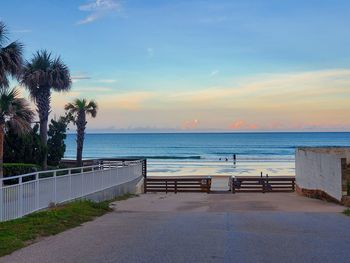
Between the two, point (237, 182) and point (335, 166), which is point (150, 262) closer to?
point (335, 166)

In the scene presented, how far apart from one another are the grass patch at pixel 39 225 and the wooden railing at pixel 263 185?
24316mm

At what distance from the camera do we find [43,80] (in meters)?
37.0

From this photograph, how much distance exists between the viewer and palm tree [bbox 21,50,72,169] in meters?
36.8

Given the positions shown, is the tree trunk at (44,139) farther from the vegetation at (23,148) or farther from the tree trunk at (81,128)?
the tree trunk at (81,128)

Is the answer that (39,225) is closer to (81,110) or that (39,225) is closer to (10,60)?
(10,60)

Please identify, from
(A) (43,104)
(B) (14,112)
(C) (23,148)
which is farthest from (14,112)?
(A) (43,104)

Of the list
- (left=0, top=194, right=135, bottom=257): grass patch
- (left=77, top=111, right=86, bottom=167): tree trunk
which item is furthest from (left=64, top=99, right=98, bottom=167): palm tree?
(left=0, top=194, right=135, bottom=257): grass patch

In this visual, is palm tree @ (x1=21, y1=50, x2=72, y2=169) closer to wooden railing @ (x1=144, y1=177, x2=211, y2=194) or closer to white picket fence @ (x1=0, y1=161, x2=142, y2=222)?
wooden railing @ (x1=144, y1=177, x2=211, y2=194)

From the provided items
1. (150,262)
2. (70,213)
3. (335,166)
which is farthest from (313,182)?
(150,262)

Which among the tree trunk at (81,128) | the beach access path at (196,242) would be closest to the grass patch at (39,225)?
the beach access path at (196,242)

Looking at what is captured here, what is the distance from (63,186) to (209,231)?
6.86 meters

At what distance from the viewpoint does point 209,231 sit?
35.5 ft

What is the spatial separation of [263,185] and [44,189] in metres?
25.1

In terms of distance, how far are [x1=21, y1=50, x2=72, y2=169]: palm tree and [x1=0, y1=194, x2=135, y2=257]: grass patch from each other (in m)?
23.1
